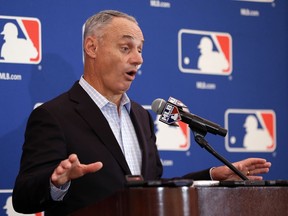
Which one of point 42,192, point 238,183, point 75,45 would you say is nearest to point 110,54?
point 75,45

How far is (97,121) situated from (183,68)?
41.1 inches

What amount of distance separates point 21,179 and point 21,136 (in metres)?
0.74

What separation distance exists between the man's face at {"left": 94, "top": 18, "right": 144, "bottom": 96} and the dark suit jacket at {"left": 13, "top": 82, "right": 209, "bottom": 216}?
0.39 feet

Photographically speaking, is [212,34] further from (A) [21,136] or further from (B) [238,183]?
(B) [238,183]

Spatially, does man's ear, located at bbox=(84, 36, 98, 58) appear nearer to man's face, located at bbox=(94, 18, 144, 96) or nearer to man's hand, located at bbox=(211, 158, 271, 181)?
man's face, located at bbox=(94, 18, 144, 96)

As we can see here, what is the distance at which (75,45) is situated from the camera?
2982 mm

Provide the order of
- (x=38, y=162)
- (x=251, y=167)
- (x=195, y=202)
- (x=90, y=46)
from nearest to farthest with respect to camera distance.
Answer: (x=195, y=202)
(x=38, y=162)
(x=251, y=167)
(x=90, y=46)

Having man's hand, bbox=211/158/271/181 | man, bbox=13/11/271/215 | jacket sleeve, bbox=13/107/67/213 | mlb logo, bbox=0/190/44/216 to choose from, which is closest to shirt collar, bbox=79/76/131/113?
man, bbox=13/11/271/215

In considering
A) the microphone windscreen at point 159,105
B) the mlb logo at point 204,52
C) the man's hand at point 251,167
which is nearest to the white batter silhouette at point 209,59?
the mlb logo at point 204,52

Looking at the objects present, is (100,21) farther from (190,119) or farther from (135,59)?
(190,119)

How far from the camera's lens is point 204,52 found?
335 centimetres

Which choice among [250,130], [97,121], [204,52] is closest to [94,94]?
[97,121]

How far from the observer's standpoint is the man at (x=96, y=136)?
2123 millimetres

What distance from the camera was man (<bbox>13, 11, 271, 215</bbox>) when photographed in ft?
6.97
